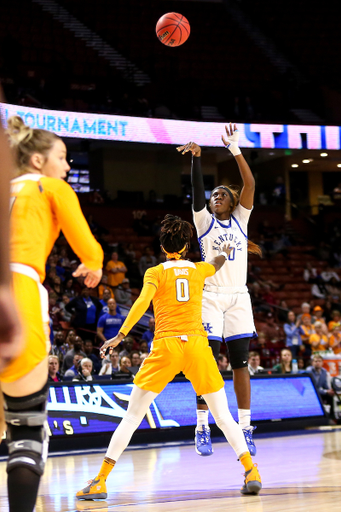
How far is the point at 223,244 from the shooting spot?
5.96m

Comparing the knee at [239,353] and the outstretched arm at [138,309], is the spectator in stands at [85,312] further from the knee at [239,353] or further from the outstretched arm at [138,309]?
the outstretched arm at [138,309]

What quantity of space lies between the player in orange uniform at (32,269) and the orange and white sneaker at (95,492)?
89.5 inches

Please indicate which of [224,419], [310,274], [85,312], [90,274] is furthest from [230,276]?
[310,274]

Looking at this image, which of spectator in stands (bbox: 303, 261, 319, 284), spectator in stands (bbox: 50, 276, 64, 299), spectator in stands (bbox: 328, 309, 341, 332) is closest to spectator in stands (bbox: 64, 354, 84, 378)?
spectator in stands (bbox: 50, 276, 64, 299)

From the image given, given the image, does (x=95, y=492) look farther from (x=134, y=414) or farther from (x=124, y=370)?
(x=124, y=370)

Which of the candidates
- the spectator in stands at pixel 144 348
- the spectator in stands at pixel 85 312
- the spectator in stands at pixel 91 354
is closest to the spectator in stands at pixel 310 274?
the spectator in stands at pixel 85 312

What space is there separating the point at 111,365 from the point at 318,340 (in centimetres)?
527

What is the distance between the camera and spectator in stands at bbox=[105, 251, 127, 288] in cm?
1545

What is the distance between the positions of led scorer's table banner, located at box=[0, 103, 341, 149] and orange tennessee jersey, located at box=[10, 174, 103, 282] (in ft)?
36.5

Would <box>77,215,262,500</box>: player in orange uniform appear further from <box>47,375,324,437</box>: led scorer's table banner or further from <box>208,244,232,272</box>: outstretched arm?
<box>47,375,324,437</box>: led scorer's table banner

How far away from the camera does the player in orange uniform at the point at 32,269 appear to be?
268 cm

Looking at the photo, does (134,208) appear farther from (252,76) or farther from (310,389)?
(310,389)

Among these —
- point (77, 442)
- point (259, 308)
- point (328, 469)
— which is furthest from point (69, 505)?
point (259, 308)

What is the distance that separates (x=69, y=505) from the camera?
4770mm
